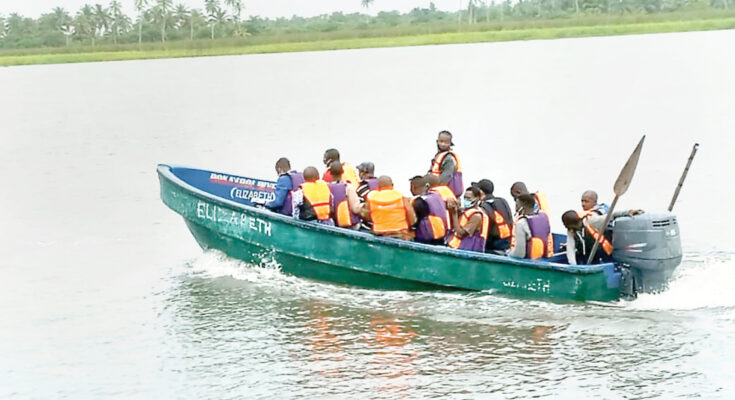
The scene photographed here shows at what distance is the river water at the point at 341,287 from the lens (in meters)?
9.50

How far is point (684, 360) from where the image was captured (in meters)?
9.55

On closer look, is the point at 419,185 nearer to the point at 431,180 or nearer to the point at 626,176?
the point at 431,180

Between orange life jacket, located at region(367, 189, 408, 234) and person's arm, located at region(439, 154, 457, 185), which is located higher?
person's arm, located at region(439, 154, 457, 185)

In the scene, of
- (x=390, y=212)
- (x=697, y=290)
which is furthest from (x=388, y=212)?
(x=697, y=290)

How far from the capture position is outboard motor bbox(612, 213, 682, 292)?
10.2m

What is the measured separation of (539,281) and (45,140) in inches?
831

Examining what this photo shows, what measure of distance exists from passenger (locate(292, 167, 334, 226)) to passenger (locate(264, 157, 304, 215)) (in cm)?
28

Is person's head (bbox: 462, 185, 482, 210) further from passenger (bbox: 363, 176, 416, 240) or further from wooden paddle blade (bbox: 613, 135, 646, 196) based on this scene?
wooden paddle blade (bbox: 613, 135, 646, 196)

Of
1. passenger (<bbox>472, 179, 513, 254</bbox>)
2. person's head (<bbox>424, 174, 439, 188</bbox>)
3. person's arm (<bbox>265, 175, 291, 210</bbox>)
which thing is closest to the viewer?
passenger (<bbox>472, 179, 513, 254</bbox>)

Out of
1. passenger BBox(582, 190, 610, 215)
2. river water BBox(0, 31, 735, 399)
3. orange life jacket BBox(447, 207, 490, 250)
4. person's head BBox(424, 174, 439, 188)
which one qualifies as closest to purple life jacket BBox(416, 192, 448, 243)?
person's head BBox(424, 174, 439, 188)

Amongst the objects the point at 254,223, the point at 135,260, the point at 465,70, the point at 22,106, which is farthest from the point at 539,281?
the point at 465,70

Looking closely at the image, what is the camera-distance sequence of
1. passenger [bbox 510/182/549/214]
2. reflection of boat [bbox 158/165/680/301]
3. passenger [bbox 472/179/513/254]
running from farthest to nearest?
passenger [bbox 472/179/513/254]
passenger [bbox 510/182/549/214]
reflection of boat [bbox 158/165/680/301]

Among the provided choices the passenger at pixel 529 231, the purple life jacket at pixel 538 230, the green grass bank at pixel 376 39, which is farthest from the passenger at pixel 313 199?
the green grass bank at pixel 376 39

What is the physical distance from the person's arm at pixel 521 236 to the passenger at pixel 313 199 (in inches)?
77.0
